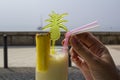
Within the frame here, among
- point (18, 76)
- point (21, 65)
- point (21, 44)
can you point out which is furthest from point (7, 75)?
point (21, 44)

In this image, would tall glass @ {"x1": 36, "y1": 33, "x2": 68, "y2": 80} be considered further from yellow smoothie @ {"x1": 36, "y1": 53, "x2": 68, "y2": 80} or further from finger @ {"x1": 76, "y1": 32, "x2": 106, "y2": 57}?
finger @ {"x1": 76, "y1": 32, "x2": 106, "y2": 57}

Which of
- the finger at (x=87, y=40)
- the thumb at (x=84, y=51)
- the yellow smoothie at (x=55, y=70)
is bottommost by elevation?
the yellow smoothie at (x=55, y=70)

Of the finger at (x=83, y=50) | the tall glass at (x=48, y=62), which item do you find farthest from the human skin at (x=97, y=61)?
the tall glass at (x=48, y=62)

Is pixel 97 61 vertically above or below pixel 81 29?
below

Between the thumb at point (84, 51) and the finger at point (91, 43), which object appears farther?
the finger at point (91, 43)

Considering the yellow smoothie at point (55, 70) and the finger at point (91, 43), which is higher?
the finger at point (91, 43)

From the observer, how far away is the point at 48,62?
5.22 feet

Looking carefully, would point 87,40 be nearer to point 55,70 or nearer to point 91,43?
point 91,43

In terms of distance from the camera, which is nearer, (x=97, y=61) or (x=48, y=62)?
(x=97, y=61)

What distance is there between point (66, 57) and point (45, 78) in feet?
0.45

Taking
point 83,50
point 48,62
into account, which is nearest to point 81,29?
point 83,50

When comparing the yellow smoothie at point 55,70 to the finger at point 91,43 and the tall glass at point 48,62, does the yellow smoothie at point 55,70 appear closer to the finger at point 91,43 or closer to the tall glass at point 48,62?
the tall glass at point 48,62

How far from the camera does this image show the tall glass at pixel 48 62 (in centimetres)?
152

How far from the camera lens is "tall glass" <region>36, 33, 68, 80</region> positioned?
4.99 ft
